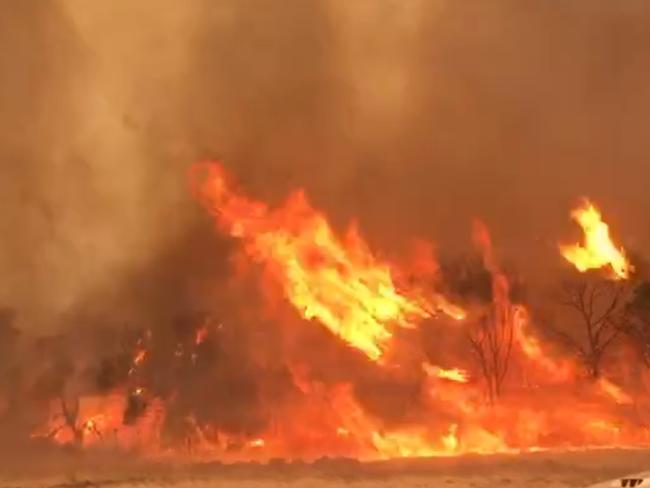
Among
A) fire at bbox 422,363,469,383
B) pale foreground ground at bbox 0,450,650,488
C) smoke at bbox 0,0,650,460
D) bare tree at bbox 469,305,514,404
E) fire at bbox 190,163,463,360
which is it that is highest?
smoke at bbox 0,0,650,460

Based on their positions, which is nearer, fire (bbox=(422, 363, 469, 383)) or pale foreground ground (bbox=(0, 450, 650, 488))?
pale foreground ground (bbox=(0, 450, 650, 488))

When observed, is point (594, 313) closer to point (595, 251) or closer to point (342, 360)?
point (595, 251)

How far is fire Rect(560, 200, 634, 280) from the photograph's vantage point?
75.6ft

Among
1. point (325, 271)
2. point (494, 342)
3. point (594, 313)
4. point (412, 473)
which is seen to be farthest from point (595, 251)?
point (412, 473)

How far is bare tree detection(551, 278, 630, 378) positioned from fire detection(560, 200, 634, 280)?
364 millimetres

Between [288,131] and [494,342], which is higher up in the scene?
[288,131]

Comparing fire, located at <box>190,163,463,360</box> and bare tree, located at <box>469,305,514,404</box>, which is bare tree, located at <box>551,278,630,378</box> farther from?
fire, located at <box>190,163,463,360</box>

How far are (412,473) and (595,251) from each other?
9.88 m

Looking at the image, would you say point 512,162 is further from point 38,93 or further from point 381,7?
point 38,93

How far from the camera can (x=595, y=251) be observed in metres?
23.1

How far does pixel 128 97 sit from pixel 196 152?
2.19 m

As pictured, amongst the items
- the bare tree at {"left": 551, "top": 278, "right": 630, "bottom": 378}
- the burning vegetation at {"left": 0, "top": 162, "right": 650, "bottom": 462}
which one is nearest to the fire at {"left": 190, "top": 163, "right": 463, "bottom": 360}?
the burning vegetation at {"left": 0, "top": 162, "right": 650, "bottom": 462}

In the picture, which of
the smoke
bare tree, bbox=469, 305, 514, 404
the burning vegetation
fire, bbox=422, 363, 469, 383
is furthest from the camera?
the smoke

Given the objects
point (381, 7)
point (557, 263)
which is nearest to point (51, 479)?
point (557, 263)
